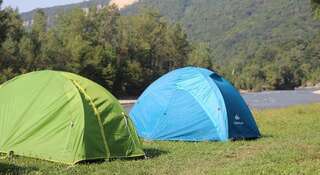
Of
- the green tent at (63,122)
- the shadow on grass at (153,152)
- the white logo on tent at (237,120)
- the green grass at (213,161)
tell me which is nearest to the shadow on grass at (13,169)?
the green grass at (213,161)

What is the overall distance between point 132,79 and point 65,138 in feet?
260

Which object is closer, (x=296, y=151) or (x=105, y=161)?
(x=105, y=161)

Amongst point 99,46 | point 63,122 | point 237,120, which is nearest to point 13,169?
point 63,122

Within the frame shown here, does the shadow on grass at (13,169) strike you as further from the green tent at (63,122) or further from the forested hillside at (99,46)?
the forested hillside at (99,46)

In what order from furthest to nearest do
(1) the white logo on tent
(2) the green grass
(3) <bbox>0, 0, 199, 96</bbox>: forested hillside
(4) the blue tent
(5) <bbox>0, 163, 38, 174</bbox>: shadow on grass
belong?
(3) <bbox>0, 0, 199, 96</bbox>: forested hillside
(1) the white logo on tent
(4) the blue tent
(2) the green grass
(5) <bbox>0, 163, 38, 174</bbox>: shadow on grass

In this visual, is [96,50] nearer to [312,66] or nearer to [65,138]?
[65,138]

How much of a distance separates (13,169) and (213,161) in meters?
4.33

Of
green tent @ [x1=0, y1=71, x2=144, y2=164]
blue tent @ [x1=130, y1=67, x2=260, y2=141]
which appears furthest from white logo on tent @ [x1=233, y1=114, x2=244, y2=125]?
green tent @ [x1=0, y1=71, x2=144, y2=164]

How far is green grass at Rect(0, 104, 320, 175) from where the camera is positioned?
10.3 metres

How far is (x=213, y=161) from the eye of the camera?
11992mm

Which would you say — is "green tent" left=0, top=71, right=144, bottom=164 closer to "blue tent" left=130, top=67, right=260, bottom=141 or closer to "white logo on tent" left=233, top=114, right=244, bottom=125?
"blue tent" left=130, top=67, right=260, bottom=141

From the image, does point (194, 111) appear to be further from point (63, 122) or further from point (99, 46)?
point (99, 46)

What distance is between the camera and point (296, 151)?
42.5 feet

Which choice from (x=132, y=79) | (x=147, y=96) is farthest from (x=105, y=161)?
(x=132, y=79)
